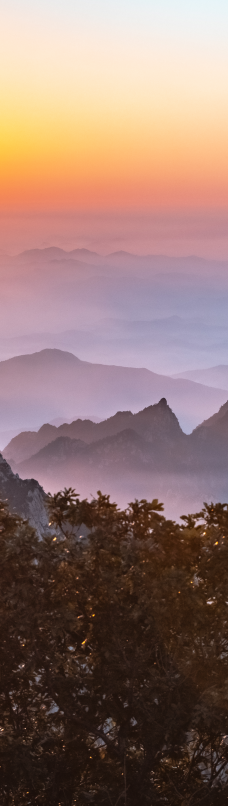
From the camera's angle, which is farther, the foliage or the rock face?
the rock face

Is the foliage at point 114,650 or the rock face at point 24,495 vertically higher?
the rock face at point 24,495

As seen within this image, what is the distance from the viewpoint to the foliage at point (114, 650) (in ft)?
63.4

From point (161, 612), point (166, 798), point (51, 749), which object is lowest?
point (166, 798)

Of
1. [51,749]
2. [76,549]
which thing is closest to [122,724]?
[51,749]

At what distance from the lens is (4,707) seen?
2080 centimetres

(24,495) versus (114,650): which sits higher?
(24,495)

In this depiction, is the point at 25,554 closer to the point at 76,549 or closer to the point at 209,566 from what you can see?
the point at 76,549

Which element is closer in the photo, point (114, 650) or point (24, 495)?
point (114, 650)

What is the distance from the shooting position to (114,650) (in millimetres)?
20000

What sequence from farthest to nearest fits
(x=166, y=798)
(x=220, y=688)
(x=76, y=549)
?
1. (x=166, y=798)
2. (x=76, y=549)
3. (x=220, y=688)

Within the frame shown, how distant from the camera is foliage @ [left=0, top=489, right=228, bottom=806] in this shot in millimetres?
19312

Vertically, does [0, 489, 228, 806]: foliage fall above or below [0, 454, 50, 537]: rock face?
below

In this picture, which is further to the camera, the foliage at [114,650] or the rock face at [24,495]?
the rock face at [24,495]

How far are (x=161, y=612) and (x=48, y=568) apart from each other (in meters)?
3.05
